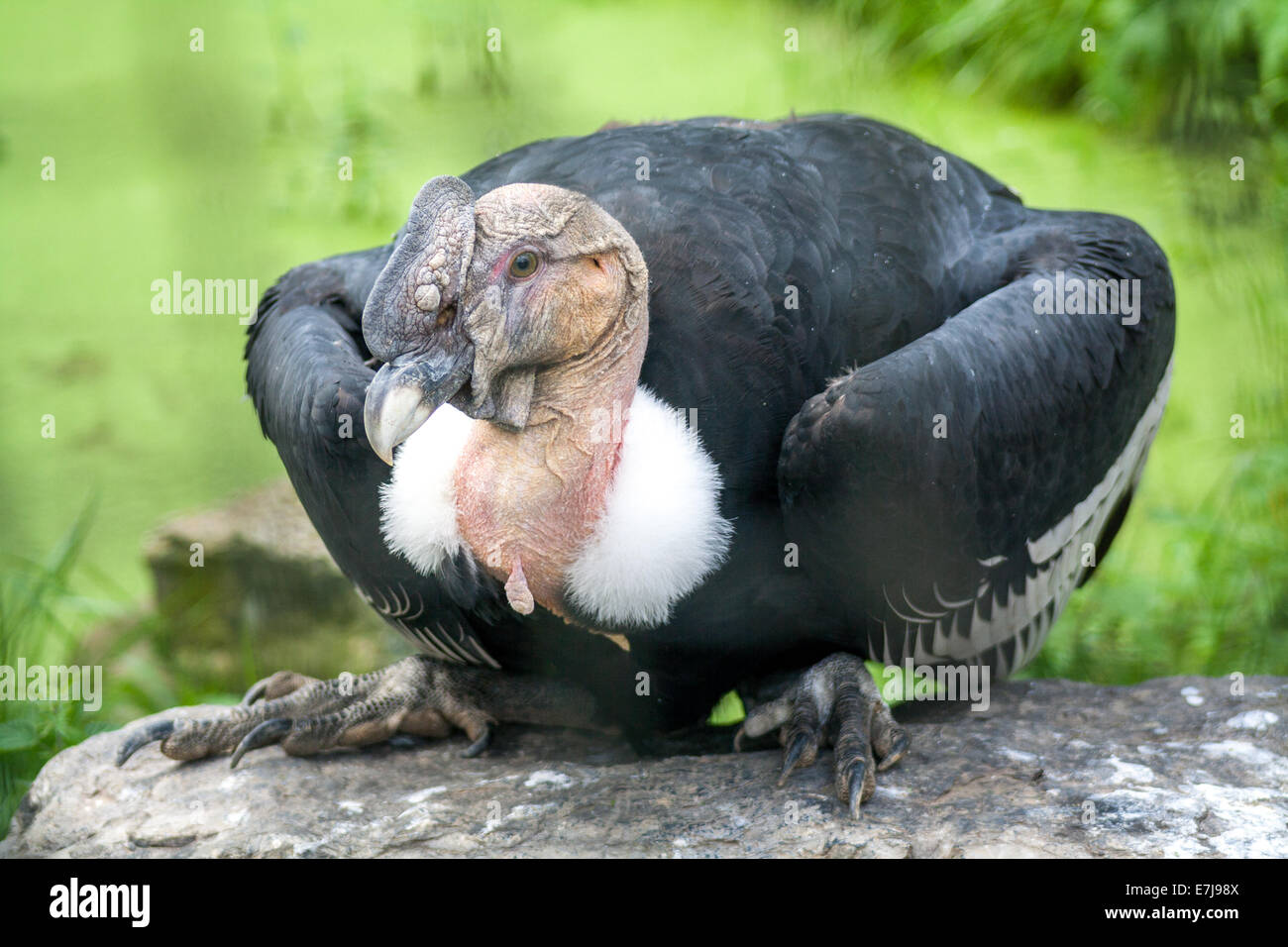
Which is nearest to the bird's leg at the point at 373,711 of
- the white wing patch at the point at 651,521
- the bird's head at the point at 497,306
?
the white wing patch at the point at 651,521

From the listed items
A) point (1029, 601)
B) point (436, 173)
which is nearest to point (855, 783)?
point (1029, 601)

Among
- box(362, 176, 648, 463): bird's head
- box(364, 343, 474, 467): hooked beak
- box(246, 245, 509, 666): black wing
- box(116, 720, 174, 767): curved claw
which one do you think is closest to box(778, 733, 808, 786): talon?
box(246, 245, 509, 666): black wing

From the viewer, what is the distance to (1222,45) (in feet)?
24.4

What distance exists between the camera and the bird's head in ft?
10.6

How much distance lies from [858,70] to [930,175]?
164 inches

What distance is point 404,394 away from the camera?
126 inches

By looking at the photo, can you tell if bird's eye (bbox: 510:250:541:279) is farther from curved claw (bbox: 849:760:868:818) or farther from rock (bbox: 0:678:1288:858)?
curved claw (bbox: 849:760:868:818)

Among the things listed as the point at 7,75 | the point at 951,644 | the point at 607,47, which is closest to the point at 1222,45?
the point at 607,47

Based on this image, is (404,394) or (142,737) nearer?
(404,394)

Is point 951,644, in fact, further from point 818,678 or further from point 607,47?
point 607,47

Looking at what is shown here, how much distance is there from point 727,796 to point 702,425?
102 centimetres

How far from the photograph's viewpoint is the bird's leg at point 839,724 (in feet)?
12.9

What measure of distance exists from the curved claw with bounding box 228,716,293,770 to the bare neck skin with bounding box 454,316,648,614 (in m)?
1.07

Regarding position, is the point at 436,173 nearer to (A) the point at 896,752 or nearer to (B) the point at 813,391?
(B) the point at 813,391
